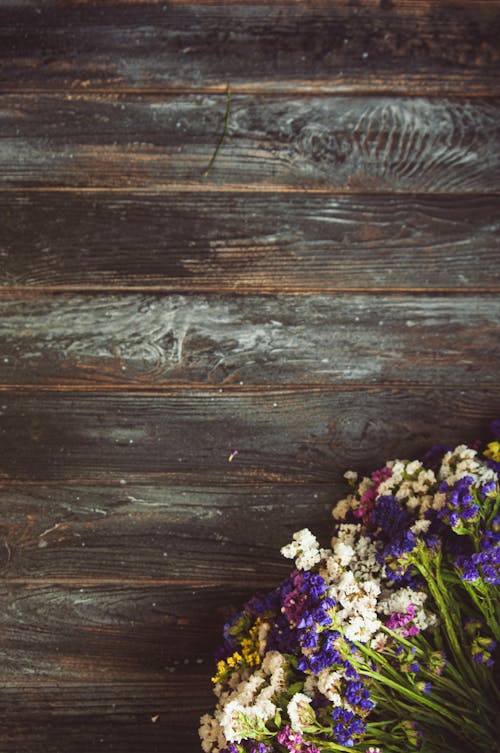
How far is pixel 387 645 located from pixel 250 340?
1.85 ft

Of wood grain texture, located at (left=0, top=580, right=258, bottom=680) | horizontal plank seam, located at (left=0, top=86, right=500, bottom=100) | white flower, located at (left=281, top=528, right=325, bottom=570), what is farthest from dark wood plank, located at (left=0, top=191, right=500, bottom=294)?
wood grain texture, located at (left=0, top=580, right=258, bottom=680)

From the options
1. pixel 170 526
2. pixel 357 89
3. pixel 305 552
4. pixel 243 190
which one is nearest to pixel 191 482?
pixel 170 526

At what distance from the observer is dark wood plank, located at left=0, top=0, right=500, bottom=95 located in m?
1.16

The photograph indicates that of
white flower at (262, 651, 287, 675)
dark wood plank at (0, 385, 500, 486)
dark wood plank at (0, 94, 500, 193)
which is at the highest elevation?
dark wood plank at (0, 94, 500, 193)

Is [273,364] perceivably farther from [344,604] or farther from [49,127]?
[49,127]

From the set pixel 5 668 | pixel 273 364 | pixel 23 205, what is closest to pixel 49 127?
pixel 23 205

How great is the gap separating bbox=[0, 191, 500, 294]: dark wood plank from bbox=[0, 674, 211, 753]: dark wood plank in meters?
0.76

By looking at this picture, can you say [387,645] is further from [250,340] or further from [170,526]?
[250,340]

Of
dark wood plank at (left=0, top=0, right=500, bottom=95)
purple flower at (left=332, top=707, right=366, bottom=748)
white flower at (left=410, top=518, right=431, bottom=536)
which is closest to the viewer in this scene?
purple flower at (left=332, top=707, right=366, bottom=748)

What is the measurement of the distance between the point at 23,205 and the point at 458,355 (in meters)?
0.85

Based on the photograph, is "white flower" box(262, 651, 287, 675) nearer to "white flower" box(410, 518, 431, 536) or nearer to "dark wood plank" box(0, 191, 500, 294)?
"white flower" box(410, 518, 431, 536)

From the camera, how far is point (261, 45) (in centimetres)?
117

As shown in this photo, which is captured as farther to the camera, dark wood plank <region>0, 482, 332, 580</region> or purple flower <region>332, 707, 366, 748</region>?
dark wood plank <region>0, 482, 332, 580</region>

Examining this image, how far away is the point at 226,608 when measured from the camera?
1.20 metres
